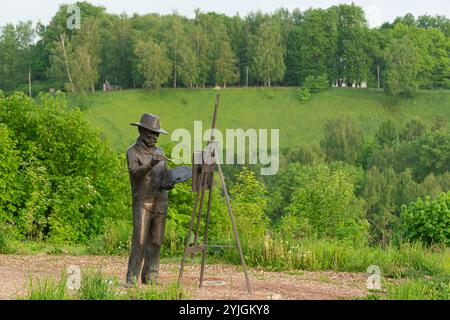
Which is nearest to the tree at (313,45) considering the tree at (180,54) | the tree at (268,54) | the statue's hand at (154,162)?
the tree at (268,54)

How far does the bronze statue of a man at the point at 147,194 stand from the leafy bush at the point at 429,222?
6.46 metres

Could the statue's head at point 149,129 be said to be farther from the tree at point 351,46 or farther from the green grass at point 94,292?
the tree at point 351,46

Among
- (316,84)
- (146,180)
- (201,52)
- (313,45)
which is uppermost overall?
(313,45)

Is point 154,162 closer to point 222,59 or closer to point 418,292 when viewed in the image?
point 418,292

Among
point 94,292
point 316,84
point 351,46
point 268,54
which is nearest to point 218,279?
point 94,292

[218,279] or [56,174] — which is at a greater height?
[56,174]

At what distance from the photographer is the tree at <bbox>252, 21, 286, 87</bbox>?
11200 cm

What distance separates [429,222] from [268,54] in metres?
98.1

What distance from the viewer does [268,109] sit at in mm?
98375

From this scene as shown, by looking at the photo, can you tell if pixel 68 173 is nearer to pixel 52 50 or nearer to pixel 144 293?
pixel 144 293

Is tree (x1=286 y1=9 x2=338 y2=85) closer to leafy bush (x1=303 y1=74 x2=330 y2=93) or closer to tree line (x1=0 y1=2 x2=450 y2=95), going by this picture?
tree line (x1=0 y1=2 x2=450 y2=95)

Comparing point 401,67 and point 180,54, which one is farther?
point 180,54

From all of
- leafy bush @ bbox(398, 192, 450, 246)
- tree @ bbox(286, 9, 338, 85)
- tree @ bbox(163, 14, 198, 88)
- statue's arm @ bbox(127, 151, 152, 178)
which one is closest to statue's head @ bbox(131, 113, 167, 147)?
statue's arm @ bbox(127, 151, 152, 178)

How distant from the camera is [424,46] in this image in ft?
390
